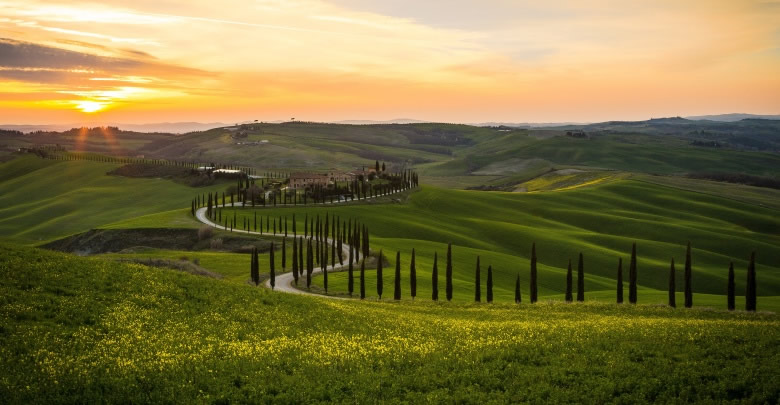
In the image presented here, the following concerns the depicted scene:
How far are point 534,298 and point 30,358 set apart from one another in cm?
5592

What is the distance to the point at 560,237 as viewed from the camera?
146m

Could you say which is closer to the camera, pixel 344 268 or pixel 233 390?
pixel 233 390

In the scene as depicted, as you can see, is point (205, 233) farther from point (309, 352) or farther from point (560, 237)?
point (309, 352)

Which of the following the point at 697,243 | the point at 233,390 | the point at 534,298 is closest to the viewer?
the point at 233,390

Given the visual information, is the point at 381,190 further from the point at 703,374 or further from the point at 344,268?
the point at 703,374

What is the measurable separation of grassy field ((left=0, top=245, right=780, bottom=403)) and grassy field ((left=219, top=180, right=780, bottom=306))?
39131 mm

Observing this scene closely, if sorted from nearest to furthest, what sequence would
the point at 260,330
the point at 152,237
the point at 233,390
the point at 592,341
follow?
the point at 233,390, the point at 592,341, the point at 260,330, the point at 152,237

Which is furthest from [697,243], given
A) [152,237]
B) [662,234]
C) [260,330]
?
[260,330]

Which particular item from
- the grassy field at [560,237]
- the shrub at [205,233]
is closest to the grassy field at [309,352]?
the grassy field at [560,237]

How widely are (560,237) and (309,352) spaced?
119906 mm

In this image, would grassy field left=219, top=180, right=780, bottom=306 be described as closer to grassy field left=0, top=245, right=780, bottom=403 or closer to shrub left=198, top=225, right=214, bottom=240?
shrub left=198, top=225, right=214, bottom=240

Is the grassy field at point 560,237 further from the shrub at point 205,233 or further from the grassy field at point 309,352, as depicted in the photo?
the grassy field at point 309,352

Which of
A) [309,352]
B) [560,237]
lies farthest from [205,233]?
[309,352]

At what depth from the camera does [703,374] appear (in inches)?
1140
